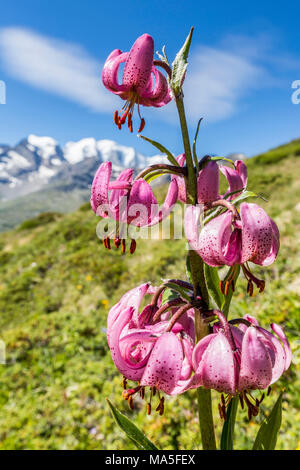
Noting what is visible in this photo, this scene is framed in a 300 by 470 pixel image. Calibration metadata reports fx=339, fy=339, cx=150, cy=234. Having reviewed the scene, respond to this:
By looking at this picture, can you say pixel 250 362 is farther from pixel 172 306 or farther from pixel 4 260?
pixel 4 260

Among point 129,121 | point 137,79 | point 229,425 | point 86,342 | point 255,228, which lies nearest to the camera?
point 255,228

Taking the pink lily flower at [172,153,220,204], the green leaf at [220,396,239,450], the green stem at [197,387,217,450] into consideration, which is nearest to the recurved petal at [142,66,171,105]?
the pink lily flower at [172,153,220,204]

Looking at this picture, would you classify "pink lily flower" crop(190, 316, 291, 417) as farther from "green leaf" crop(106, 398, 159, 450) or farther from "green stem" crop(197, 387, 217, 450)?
"green leaf" crop(106, 398, 159, 450)

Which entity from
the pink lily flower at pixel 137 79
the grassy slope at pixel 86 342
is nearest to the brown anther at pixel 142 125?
the pink lily flower at pixel 137 79

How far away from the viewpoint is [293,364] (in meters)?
2.41

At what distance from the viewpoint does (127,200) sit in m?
0.84

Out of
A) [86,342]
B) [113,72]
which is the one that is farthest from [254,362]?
[86,342]

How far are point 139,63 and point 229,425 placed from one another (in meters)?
1.20

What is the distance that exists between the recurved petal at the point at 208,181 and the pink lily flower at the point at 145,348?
1.05 feet

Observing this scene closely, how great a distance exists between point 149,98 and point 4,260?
10.0 m

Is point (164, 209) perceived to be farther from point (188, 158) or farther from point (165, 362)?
point (165, 362)

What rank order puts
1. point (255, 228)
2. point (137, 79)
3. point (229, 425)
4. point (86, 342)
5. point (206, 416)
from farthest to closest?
point (86, 342) → point (229, 425) → point (206, 416) → point (137, 79) → point (255, 228)

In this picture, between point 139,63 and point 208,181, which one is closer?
point 139,63

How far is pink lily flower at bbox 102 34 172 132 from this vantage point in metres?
0.84
